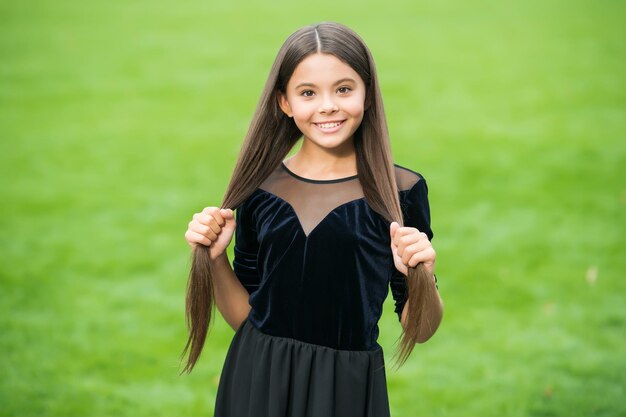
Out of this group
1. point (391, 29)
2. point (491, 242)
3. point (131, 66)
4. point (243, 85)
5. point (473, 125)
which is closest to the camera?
point (491, 242)

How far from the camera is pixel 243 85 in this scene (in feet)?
35.1

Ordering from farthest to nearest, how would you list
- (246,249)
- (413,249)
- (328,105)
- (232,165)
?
(232,165)
(246,249)
(328,105)
(413,249)

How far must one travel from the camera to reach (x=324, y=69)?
2.33 metres

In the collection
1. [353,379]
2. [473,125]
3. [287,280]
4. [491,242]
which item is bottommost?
[353,379]

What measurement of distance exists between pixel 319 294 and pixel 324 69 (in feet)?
1.91

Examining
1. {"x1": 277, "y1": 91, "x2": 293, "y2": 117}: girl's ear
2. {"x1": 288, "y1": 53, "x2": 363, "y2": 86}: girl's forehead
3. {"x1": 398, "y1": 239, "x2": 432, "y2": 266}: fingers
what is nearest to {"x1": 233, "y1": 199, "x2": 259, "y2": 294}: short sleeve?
{"x1": 277, "y1": 91, "x2": 293, "y2": 117}: girl's ear

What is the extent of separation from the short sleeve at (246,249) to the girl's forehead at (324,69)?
1.30 feet

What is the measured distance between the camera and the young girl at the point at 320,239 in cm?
235

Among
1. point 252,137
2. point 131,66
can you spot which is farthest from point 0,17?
point 252,137

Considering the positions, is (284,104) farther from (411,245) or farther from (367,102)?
(411,245)

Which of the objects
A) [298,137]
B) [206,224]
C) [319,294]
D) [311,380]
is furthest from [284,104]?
[311,380]

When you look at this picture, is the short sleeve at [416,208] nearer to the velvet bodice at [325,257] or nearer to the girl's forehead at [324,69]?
the velvet bodice at [325,257]

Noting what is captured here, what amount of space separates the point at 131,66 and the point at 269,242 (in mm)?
9575

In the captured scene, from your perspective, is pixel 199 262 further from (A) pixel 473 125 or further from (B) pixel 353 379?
(A) pixel 473 125
